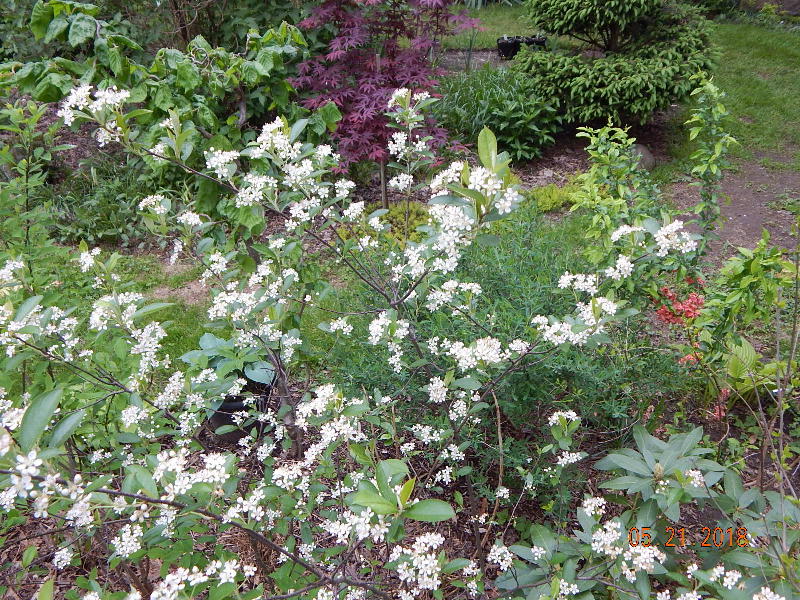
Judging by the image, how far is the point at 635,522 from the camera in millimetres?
1620

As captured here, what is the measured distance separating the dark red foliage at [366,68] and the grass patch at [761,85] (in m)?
2.90

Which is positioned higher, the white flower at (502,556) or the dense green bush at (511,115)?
the white flower at (502,556)

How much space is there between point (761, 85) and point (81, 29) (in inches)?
299

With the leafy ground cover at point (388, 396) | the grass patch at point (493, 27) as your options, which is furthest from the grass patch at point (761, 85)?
the leafy ground cover at point (388, 396)

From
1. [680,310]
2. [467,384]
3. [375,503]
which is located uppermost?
[375,503]

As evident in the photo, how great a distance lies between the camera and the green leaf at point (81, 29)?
2.72m

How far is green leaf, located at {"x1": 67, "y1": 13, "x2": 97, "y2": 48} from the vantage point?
2724mm

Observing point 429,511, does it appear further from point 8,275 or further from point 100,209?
point 100,209

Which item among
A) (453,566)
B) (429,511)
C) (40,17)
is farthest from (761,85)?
(429,511)

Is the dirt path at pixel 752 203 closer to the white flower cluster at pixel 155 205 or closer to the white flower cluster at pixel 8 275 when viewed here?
the white flower cluster at pixel 155 205

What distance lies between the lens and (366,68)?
4.50 metres

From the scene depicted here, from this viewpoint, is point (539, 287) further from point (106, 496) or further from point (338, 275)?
point (338, 275)

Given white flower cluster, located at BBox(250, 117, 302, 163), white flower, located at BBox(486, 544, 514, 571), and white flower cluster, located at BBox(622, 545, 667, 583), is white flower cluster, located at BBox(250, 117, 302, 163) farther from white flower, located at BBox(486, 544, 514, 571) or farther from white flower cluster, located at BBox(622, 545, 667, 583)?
white flower cluster, located at BBox(622, 545, 667, 583)

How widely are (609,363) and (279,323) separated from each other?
136 cm
